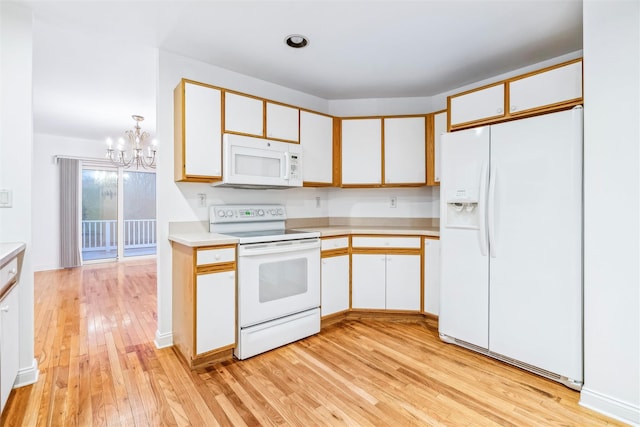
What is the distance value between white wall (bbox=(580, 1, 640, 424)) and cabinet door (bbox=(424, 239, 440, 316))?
1168 millimetres

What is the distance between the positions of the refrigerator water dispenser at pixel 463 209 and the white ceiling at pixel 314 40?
116 cm

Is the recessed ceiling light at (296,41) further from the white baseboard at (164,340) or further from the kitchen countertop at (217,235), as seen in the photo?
the white baseboard at (164,340)

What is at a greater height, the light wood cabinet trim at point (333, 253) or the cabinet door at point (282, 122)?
the cabinet door at point (282, 122)

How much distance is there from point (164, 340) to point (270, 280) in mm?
1007

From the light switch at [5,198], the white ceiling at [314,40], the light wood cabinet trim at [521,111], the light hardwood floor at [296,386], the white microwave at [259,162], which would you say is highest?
the white ceiling at [314,40]

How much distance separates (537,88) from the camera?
214 cm

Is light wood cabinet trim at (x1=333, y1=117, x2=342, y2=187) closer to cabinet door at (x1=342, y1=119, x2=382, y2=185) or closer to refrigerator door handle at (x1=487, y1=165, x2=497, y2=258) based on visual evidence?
cabinet door at (x1=342, y1=119, x2=382, y2=185)

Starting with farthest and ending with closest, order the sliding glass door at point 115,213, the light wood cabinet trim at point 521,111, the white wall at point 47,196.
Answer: the sliding glass door at point 115,213, the white wall at point 47,196, the light wood cabinet trim at point 521,111

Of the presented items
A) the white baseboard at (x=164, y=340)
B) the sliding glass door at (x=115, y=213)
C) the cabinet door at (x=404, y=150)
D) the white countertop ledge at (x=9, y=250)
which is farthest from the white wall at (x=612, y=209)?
the sliding glass door at (x=115, y=213)

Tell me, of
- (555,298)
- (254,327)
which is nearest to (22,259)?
(254,327)

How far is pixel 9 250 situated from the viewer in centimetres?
167

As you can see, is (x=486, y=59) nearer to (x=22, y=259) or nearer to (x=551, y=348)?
(x=551, y=348)

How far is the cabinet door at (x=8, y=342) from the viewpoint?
5.13 ft

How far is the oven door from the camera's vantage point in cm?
235
